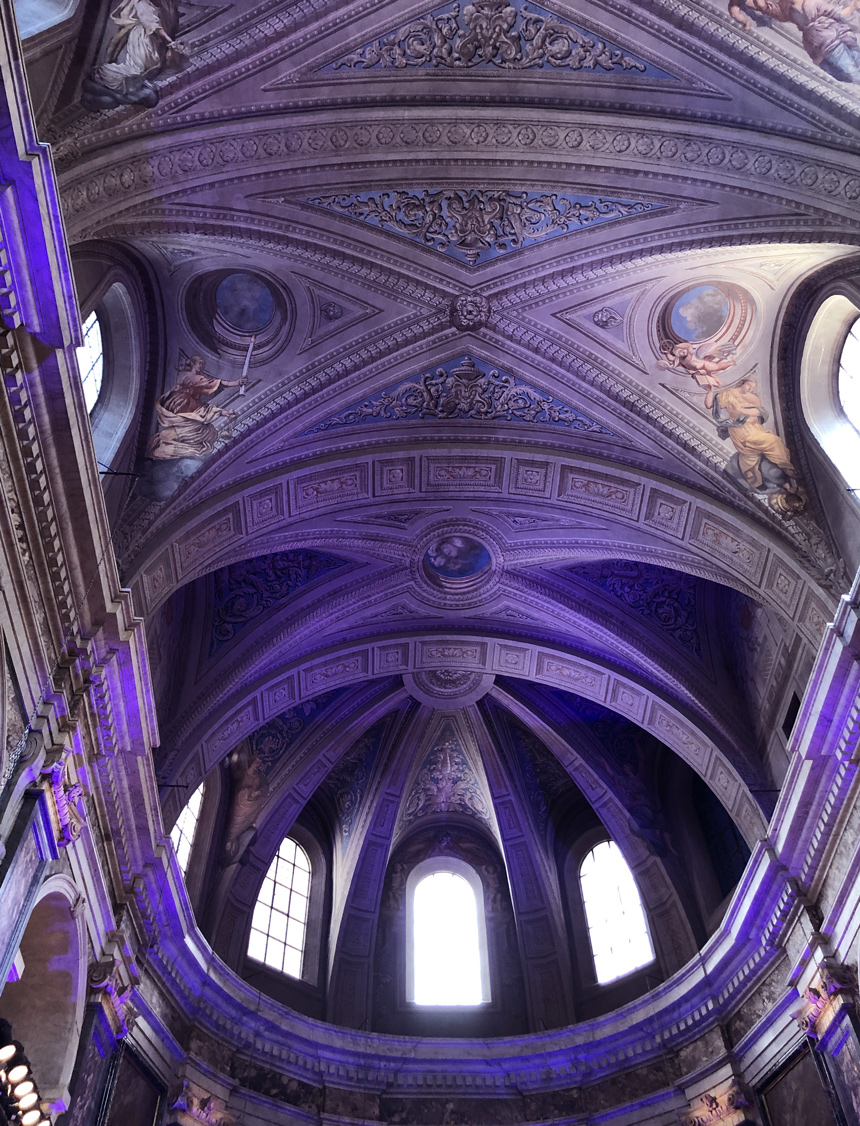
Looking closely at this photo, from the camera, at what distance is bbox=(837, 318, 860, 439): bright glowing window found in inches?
452

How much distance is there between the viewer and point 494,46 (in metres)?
→ 10.8

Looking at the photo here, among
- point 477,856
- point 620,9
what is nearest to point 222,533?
point 620,9

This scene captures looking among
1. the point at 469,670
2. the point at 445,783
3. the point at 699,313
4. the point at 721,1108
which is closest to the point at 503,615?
the point at 469,670

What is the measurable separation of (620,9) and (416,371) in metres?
4.75

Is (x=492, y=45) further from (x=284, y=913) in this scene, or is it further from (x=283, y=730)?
(x=284, y=913)

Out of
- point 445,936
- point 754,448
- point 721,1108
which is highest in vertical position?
point 754,448

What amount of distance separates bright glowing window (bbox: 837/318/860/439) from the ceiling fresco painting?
203 mm

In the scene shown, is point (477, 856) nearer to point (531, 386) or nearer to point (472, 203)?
point (531, 386)

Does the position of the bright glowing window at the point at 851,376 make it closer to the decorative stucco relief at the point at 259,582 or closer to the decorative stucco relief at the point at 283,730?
the decorative stucco relief at the point at 259,582

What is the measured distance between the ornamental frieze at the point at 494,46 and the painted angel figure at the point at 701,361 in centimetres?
322

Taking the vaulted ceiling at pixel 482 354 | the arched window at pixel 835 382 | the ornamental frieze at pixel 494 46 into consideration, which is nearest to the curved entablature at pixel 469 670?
the vaulted ceiling at pixel 482 354

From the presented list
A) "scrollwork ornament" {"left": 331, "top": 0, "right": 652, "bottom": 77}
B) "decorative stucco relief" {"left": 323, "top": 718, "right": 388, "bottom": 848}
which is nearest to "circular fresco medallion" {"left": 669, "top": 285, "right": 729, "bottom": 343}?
Result: "scrollwork ornament" {"left": 331, "top": 0, "right": 652, "bottom": 77}

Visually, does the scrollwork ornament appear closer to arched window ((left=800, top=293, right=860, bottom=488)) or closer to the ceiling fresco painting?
the ceiling fresco painting

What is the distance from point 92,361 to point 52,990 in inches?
266
